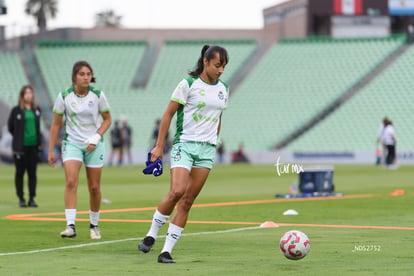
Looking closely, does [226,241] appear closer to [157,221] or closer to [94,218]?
[94,218]

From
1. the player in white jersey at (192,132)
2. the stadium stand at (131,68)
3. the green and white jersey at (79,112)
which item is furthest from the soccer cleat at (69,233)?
the stadium stand at (131,68)

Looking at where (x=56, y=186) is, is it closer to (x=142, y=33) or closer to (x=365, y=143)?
(x=365, y=143)

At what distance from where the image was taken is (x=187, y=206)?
1124 centimetres

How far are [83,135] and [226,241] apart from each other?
234 cm

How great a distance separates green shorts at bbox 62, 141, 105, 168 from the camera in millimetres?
13875

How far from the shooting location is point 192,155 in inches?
444

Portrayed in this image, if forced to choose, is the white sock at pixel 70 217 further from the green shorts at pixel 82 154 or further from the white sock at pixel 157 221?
the white sock at pixel 157 221

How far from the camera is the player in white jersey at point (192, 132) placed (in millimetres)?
11133

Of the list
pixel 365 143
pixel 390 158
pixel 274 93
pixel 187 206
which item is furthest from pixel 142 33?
pixel 187 206

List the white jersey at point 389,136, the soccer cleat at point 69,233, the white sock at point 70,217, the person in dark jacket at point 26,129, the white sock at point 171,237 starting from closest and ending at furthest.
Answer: the white sock at point 171,237 < the soccer cleat at point 69,233 < the white sock at point 70,217 < the person in dark jacket at point 26,129 < the white jersey at point 389,136

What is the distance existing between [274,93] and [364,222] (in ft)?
136

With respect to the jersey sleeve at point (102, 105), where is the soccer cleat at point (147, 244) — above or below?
below

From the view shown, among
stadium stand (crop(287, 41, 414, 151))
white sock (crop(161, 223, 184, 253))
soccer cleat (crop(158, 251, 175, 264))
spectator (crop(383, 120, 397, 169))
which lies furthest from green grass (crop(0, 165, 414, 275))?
stadium stand (crop(287, 41, 414, 151))

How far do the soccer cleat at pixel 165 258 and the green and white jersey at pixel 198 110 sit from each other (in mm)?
1231
